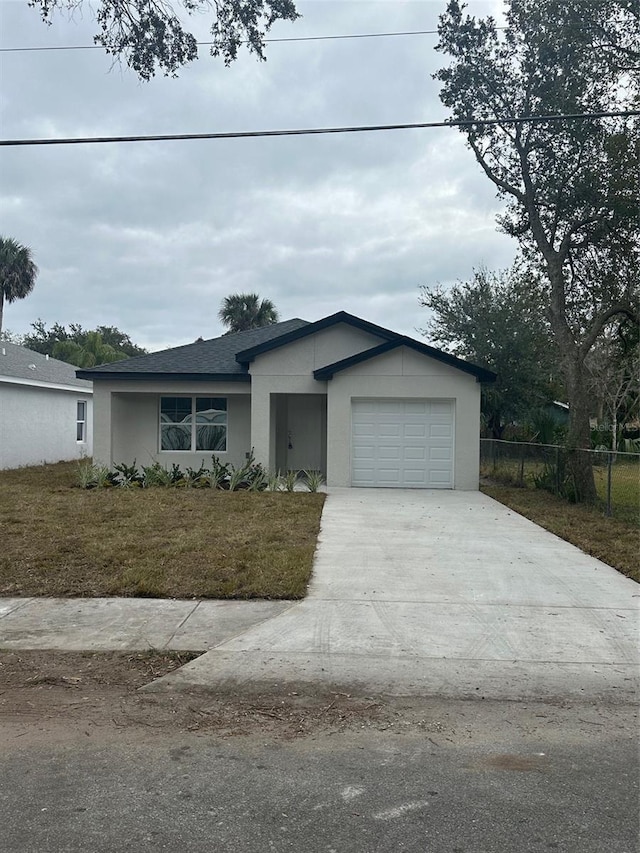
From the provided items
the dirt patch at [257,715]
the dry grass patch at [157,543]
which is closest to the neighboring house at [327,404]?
the dry grass patch at [157,543]

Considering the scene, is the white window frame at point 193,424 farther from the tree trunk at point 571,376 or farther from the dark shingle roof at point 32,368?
the tree trunk at point 571,376

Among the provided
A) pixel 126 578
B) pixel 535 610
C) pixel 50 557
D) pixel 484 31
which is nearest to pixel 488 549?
pixel 535 610

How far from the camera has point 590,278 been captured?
711 inches

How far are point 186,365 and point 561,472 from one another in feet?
33.1

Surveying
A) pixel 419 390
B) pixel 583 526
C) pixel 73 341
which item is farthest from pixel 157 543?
pixel 73 341

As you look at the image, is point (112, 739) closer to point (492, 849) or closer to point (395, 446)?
point (492, 849)

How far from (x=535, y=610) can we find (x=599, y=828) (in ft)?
13.0

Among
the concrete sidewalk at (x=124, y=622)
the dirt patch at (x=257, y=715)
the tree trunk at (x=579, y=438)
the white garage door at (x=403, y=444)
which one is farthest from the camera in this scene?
the white garage door at (x=403, y=444)

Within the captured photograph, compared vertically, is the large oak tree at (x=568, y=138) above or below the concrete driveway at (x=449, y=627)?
above

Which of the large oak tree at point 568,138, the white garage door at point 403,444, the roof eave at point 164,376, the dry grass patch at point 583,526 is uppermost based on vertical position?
the large oak tree at point 568,138

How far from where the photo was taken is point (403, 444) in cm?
1797

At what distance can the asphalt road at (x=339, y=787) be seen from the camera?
3322 mm

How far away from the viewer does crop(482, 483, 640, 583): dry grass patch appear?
10078 millimetres

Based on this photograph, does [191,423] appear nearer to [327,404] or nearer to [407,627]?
[327,404]
